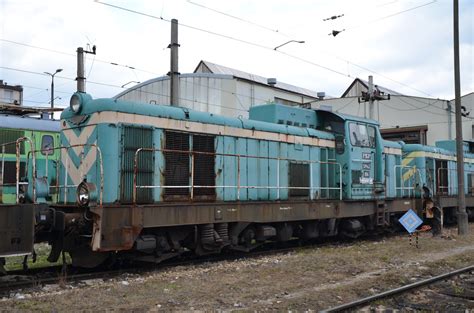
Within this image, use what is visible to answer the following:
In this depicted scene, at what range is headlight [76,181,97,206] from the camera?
7895mm

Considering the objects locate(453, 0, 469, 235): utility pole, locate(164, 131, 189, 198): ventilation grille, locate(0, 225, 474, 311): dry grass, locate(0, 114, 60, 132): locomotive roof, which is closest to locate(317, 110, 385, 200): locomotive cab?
locate(0, 225, 474, 311): dry grass

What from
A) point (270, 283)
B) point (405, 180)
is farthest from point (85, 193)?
point (405, 180)

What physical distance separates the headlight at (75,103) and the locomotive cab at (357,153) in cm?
710

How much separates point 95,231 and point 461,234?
12064 millimetres

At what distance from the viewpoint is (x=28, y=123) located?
50.4ft

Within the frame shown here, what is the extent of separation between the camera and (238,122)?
10.8 meters

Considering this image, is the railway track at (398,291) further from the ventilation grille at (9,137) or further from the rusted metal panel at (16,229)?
the ventilation grille at (9,137)

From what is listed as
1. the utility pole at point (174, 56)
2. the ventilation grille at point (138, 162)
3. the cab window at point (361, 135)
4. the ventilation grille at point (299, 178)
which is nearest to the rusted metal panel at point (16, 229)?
the ventilation grille at point (138, 162)

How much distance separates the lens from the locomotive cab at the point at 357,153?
13102mm

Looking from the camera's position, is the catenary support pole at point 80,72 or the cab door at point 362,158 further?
the catenary support pole at point 80,72

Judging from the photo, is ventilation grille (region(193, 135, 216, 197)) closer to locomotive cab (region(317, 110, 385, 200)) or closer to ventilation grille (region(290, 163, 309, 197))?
ventilation grille (region(290, 163, 309, 197))

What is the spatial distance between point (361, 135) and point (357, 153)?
1.96ft

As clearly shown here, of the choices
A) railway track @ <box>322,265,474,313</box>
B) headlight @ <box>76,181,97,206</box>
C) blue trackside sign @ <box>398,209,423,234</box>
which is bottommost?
railway track @ <box>322,265,474,313</box>

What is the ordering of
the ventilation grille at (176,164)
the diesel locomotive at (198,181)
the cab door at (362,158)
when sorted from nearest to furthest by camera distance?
1. the diesel locomotive at (198,181)
2. the ventilation grille at (176,164)
3. the cab door at (362,158)
